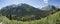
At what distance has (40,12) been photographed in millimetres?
3016

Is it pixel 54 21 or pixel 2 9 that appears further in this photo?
pixel 2 9

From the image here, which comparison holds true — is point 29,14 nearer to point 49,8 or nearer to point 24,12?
point 24,12

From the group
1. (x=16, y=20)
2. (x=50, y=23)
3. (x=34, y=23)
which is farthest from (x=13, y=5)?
(x=50, y=23)

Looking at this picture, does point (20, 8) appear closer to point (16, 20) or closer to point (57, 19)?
point (16, 20)

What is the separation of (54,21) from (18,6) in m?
0.72

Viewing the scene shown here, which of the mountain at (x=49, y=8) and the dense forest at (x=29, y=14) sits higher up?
the mountain at (x=49, y=8)

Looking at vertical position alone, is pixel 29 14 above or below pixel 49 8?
below

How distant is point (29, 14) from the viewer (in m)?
3.03

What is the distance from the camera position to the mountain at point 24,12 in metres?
3.00

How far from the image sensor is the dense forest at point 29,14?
2.95 m

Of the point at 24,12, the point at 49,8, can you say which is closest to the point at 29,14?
the point at 24,12

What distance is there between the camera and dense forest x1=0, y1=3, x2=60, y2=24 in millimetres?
2949

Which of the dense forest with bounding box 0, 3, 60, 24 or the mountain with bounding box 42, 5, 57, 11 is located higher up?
the mountain with bounding box 42, 5, 57, 11

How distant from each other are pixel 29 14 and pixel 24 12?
0.34 feet
